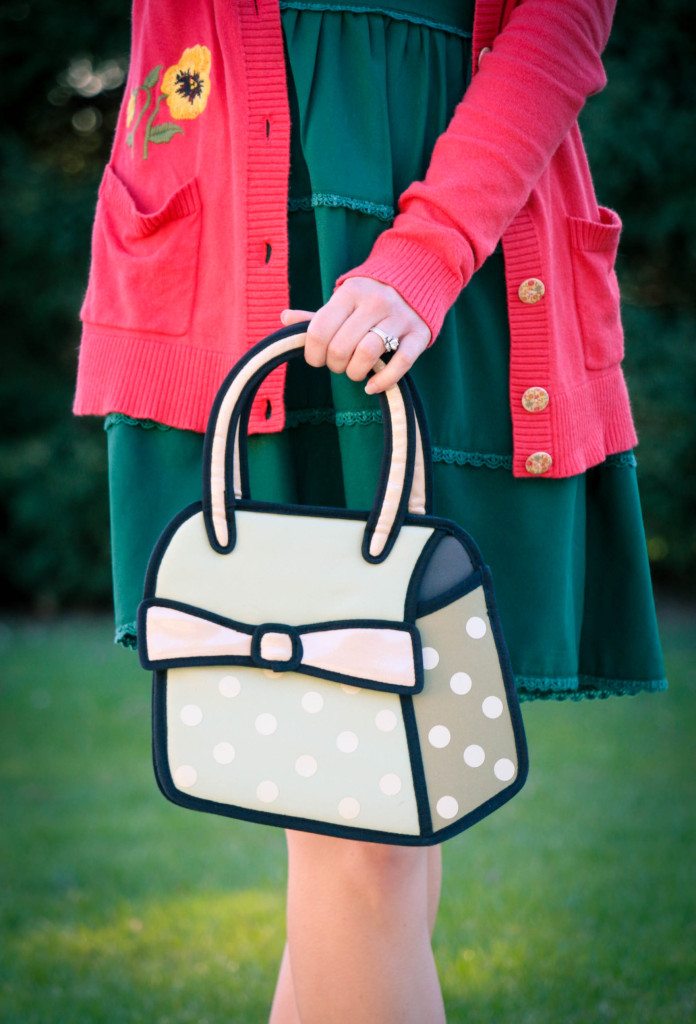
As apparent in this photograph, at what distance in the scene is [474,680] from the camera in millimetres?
1061

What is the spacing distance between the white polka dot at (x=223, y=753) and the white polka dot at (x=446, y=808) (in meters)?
0.21

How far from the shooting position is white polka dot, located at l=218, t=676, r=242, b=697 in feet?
3.53

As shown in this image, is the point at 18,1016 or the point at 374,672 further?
the point at 18,1016

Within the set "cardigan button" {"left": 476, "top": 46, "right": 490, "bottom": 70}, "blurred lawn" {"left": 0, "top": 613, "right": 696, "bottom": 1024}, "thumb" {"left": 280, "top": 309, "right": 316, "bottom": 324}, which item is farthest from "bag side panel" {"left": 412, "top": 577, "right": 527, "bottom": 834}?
"blurred lawn" {"left": 0, "top": 613, "right": 696, "bottom": 1024}

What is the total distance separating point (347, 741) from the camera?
3.46 ft

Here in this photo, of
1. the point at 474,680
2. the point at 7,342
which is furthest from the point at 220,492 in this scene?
the point at 7,342

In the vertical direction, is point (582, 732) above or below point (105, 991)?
above

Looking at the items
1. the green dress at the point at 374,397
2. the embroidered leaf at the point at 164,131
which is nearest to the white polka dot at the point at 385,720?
the green dress at the point at 374,397

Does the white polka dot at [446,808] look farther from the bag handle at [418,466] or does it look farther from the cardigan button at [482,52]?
the cardigan button at [482,52]

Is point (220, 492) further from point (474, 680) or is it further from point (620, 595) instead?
point (620, 595)

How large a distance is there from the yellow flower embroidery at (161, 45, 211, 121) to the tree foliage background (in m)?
5.07

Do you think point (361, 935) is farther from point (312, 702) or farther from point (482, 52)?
point (482, 52)

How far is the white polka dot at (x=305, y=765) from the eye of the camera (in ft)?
3.45

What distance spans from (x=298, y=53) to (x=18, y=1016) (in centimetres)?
165
